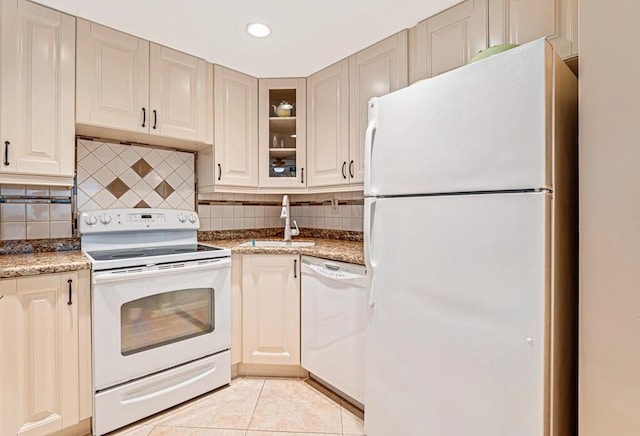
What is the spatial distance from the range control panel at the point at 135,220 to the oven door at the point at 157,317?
52 cm

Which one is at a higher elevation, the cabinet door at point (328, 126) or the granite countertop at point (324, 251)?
the cabinet door at point (328, 126)

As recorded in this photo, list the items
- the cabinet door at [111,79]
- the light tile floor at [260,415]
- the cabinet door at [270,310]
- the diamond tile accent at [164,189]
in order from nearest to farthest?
the light tile floor at [260,415], the cabinet door at [111,79], the cabinet door at [270,310], the diamond tile accent at [164,189]

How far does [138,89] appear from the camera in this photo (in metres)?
1.98

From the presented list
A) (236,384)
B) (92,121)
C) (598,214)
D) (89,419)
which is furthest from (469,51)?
(89,419)

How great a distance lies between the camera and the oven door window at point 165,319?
1.70m

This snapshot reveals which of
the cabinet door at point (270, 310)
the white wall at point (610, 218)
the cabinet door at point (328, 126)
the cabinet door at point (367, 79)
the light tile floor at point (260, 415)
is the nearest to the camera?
the white wall at point (610, 218)

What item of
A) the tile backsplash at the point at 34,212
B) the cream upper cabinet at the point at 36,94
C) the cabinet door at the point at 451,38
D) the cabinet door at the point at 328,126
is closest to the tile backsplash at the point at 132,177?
the tile backsplash at the point at 34,212

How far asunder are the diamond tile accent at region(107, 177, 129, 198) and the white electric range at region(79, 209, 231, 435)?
163mm

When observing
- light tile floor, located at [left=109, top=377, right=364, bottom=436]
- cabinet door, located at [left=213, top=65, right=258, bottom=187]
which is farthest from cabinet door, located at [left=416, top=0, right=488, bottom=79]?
light tile floor, located at [left=109, top=377, right=364, bottom=436]

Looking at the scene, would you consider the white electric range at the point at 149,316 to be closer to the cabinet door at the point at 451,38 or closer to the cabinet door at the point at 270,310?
the cabinet door at the point at 270,310

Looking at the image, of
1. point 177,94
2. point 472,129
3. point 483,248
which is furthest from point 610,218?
point 177,94

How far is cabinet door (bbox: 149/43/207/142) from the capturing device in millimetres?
2049

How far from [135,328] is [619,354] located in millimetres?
1959

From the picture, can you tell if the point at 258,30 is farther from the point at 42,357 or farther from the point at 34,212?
the point at 42,357
